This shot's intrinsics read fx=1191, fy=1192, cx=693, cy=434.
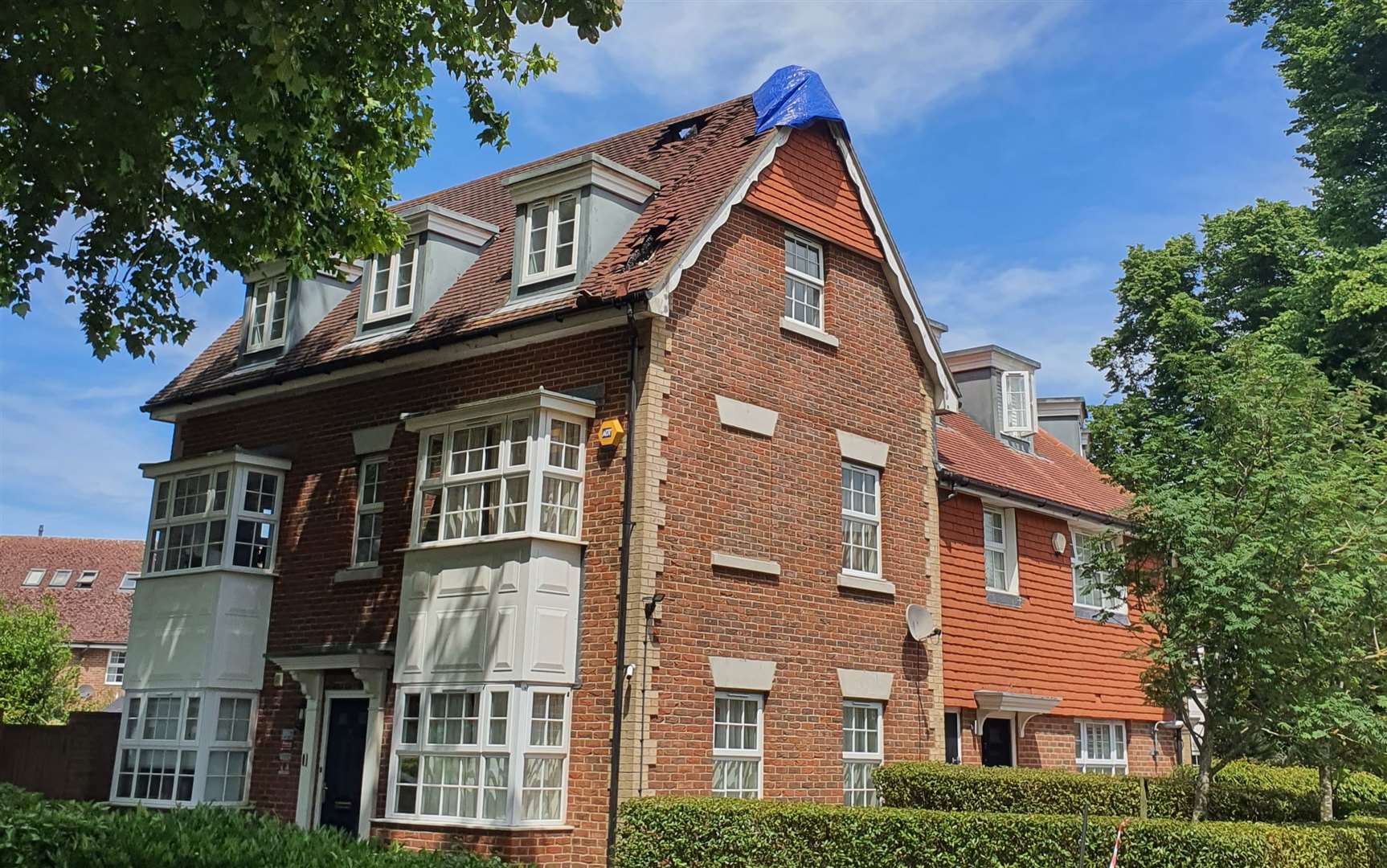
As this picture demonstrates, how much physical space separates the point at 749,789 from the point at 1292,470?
7.99 m

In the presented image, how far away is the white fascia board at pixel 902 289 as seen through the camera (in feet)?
62.7

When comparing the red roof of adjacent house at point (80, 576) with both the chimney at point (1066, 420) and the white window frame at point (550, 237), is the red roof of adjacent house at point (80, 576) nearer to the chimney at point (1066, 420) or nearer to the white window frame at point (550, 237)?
the chimney at point (1066, 420)

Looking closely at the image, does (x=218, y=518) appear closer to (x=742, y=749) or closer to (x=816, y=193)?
(x=742, y=749)

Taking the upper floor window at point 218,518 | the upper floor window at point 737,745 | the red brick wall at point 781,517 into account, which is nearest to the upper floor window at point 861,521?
the red brick wall at point 781,517

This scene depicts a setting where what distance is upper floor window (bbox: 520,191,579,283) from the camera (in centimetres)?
1722

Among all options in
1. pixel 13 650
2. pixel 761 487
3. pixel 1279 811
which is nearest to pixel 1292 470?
pixel 1279 811

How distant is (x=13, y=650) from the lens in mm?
36906

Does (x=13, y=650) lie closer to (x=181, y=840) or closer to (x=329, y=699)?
(x=329, y=699)

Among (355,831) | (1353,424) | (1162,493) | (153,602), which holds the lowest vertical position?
(355,831)

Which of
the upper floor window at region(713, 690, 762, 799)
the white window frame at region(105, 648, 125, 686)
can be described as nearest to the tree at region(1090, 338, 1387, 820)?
the upper floor window at region(713, 690, 762, 799)

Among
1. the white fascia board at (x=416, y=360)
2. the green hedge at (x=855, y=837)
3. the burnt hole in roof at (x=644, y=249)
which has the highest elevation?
the burnt hole in roof at (x=644, y=249)

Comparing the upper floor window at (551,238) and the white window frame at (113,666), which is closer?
the upper floor window at (551,238)

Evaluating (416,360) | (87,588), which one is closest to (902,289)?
(416,360)

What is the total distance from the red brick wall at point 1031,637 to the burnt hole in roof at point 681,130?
25.4 feet
